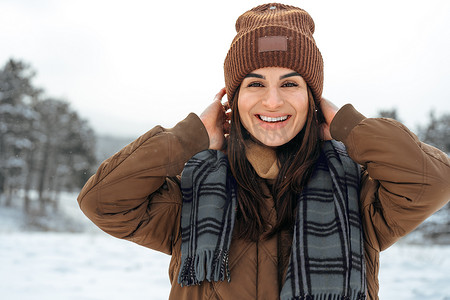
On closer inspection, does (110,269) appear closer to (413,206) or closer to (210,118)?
(210,118)

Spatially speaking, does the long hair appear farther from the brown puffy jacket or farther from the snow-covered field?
the snow-covered field

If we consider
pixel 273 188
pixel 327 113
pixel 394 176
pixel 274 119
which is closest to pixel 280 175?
pixel 273 188

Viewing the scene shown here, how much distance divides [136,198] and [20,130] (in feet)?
88.7

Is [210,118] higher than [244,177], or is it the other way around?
[210,118]

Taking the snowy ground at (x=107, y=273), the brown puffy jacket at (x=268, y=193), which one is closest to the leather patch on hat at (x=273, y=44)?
the brown puffy jacket at (x=268, y=193)

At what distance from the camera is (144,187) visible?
1.76 meters

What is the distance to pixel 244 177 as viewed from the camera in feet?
6.49

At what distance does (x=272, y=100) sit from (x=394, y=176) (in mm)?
671

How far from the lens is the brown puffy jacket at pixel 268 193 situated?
1598 mm

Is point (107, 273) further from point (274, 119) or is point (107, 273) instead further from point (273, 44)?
point (273, 44)

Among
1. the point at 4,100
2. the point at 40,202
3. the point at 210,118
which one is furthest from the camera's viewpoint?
the point at 40,202

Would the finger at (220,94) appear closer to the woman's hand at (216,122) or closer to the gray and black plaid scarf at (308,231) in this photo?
the woman's hand at (216,122)

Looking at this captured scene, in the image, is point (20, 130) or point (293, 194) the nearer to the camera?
point (293, 194)

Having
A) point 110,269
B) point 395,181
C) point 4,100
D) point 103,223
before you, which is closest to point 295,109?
point 395,181
